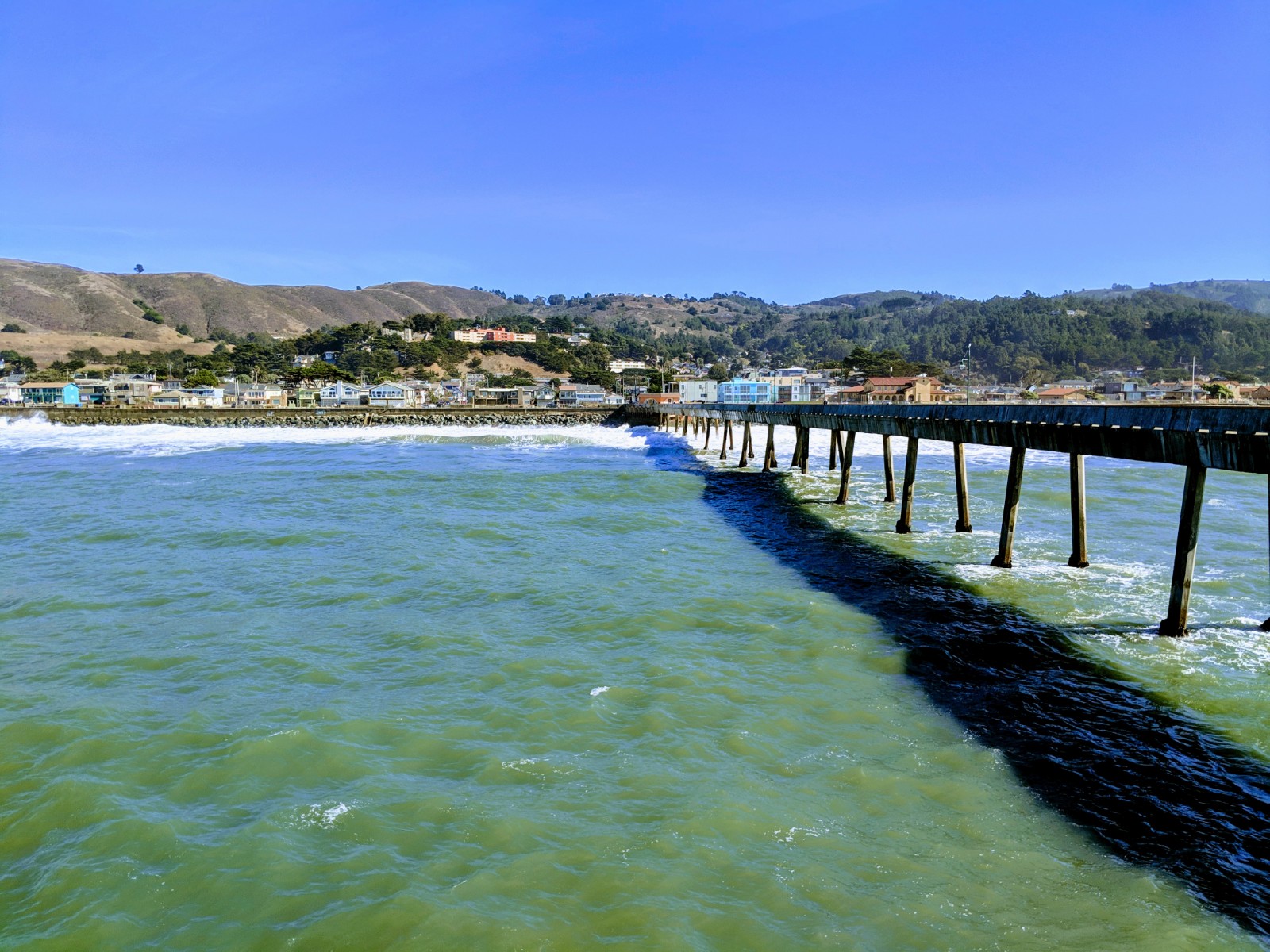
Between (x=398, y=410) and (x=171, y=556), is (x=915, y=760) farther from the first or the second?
(x=398, y=410)

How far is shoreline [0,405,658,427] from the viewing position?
86688mm

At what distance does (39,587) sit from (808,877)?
15150 mm

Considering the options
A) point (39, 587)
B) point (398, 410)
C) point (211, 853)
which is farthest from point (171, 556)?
point (398, 410)

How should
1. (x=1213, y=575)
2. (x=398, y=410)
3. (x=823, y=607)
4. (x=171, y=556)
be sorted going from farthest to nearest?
(x=398, y=410) < (x=171, y=556) < (x=1213, y=575) < (x=823, y=607)

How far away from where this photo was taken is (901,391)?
87.9 metres

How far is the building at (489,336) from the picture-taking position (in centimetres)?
Answer: 17275

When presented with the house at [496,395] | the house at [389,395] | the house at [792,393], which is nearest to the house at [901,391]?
the house at [792,393]

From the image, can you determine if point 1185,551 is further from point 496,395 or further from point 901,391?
point 496,395

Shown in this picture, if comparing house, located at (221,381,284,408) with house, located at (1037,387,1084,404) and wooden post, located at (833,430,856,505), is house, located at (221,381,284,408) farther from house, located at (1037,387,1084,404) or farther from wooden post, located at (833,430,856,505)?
wooden post, located at (833,430,856,505)

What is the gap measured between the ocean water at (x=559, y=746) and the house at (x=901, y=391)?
61.9 meters

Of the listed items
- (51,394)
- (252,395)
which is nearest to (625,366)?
(252,395)

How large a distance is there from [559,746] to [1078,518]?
40.6 ft

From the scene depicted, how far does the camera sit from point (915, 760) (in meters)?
8.81

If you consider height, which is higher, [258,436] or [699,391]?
[699,391]
